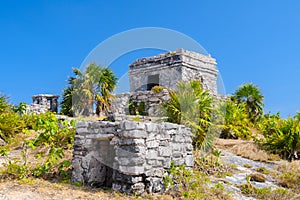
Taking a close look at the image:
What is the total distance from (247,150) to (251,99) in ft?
29.5

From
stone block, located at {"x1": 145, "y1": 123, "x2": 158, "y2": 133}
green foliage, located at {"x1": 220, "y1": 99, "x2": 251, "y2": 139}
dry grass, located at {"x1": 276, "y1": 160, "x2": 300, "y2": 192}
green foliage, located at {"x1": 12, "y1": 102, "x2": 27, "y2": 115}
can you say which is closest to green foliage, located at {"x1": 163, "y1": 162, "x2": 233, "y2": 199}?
stone block, located at {"x1": 145, "y1": 123, "x2": 158, "y2": 133}

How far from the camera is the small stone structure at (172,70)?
66.9 ft

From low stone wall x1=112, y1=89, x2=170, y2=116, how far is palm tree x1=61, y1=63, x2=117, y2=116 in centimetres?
87

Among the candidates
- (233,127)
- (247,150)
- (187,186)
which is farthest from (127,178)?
→ (233,127)

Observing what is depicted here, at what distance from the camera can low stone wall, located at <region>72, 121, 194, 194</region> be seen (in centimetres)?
628

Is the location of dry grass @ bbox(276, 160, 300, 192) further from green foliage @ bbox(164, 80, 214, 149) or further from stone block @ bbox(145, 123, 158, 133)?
stone block @ bbox(145, 123, 158, 133)

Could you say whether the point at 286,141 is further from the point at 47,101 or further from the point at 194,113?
the point at 47,101

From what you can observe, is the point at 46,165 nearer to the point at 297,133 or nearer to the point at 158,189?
the point at 158,189

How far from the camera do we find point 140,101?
18.3 metres

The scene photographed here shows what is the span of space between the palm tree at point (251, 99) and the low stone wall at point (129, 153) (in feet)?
42.7

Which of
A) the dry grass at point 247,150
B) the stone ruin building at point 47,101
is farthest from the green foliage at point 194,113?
the stone ruin building at point 47,101

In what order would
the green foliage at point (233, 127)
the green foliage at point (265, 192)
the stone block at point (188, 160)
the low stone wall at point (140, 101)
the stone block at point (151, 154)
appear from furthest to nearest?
the low stone wall at point (140, 101), the green foliage at point (233, 127), the stone block at point (188, 160), the green foliage at point (265, 192), the stone block at point (151, 154)

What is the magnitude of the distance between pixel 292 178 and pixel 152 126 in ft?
15.4

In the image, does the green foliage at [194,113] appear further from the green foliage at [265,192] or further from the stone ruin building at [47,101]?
the stone ruin building at [47,101]
